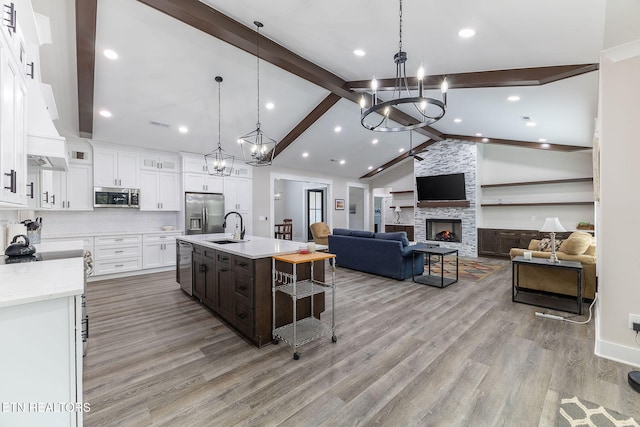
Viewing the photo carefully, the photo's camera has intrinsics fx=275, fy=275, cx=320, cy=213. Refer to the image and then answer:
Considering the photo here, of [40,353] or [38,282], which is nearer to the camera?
[40,353]

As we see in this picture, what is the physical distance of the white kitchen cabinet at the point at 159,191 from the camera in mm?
5910

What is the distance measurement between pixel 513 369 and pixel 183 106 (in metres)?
5.83

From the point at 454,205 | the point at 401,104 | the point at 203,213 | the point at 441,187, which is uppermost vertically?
the point at 401,104

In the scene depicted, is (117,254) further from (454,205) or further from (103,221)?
(454,205)

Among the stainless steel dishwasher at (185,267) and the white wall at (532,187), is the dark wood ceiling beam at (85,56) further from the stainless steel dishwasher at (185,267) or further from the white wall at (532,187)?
the white wall at (532,187)

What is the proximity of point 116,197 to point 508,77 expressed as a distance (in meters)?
7.06

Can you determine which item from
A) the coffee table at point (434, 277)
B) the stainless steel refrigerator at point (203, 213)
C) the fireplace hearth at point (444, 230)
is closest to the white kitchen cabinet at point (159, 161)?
the stainless steel refrigerator at point (203, 213)

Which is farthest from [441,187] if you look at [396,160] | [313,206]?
[313,206]

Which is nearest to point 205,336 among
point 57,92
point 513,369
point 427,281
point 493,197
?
point 513,369

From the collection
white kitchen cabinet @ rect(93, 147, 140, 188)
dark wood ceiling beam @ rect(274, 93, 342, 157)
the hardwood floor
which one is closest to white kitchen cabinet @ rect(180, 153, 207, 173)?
white kitchen cabinet @ rect(93, 147, 140, 188)

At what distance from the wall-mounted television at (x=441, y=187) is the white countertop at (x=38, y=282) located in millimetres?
8554

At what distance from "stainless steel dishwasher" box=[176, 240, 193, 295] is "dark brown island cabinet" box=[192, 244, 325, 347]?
61 centimetres

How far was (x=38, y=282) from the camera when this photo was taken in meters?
1.37

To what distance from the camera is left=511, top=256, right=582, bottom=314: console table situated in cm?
350
